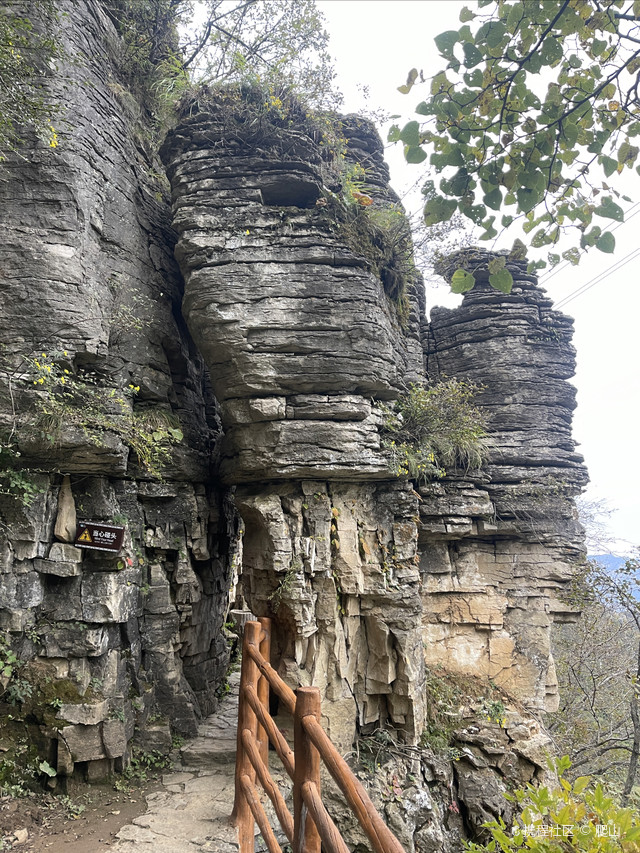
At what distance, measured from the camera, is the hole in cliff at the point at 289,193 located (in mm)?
7617

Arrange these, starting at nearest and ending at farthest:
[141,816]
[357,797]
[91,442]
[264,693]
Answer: [357,797], [264,693], [141,816], [91,442]

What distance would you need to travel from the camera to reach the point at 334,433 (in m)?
7.17

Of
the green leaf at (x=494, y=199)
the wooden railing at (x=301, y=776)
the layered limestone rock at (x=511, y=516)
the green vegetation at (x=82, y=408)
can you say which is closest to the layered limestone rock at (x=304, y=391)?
the green vegetation at (x=82, y=408)

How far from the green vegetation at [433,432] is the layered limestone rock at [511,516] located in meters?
0.49

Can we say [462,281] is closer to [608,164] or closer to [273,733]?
[608,164]

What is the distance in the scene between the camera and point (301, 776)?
9.26ft

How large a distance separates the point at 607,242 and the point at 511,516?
746cm

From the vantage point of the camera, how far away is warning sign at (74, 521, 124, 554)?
20.7 ft

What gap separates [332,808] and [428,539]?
14.7ft

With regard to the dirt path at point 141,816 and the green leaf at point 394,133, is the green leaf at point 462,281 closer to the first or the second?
the green leaf at point 394,133

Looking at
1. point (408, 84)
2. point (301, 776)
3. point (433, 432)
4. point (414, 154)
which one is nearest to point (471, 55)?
Result: point (408, 84)

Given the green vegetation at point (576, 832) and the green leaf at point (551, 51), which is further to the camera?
the green leaf at point (551, 51)

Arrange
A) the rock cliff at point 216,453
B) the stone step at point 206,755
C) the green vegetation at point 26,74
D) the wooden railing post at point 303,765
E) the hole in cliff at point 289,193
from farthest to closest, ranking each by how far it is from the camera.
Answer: the hole in cliff at point 289,193, the stone step at point 206,755, the rock cliff at point 216,453, the green vegetation at point 26,74, the wooden railing post at point 303,765

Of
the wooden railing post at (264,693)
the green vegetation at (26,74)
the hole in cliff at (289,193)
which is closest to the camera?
the wooden railing post at (264,693)
